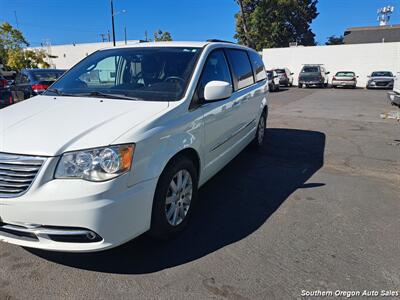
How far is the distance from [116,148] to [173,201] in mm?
894

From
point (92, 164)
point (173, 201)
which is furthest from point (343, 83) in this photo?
point (92, 164)

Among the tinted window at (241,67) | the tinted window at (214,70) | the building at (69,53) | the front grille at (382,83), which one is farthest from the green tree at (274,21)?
the tinted window at (214,70)

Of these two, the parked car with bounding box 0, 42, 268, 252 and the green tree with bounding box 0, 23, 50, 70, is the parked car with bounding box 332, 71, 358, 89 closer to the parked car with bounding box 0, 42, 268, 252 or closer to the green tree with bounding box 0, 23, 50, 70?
the parked car with bounding box 0, 42, 268, 252

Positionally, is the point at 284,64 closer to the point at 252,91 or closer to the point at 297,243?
the point at 252,91

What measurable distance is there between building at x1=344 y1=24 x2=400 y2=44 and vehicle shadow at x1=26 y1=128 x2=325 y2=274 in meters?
53.2

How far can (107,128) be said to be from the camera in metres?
2.52

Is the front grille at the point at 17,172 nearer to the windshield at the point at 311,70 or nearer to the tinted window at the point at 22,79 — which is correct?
the tinted window at the point at 22,79

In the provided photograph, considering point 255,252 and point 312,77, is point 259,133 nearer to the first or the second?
point 255,252

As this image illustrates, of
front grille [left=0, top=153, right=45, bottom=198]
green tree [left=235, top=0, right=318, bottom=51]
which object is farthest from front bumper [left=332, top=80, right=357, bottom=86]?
front grille [left=0, top=153, right=45, bottom=198]

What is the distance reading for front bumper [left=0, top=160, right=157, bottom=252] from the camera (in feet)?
7.39

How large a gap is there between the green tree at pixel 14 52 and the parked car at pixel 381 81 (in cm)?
4308

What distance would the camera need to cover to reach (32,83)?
10758mm

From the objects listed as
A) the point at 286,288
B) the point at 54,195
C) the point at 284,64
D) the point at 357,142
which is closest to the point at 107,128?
the point at 54,195

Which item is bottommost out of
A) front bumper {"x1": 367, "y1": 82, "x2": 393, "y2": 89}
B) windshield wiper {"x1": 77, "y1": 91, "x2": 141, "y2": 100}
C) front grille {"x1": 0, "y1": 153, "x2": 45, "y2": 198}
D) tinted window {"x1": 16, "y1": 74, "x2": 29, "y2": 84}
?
front bumper {"x1": 367, "y1": 82, "x2": 393, "y2": 89}
